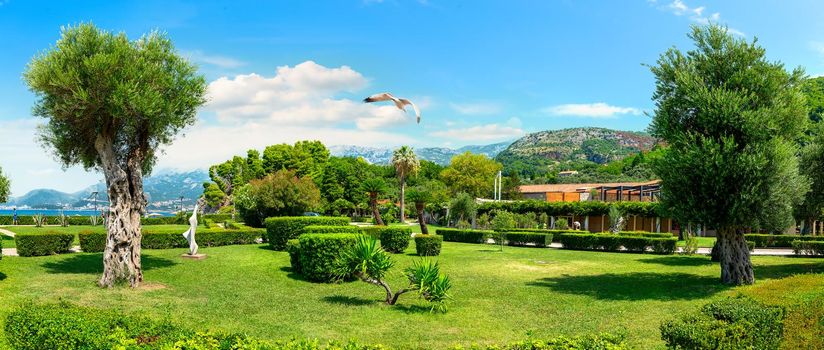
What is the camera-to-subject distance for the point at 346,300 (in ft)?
44.5

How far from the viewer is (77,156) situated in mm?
18234

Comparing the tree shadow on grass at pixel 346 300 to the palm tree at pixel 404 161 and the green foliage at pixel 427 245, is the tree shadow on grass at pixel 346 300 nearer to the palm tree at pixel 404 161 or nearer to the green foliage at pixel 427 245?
the green foliage at pixel 427 245

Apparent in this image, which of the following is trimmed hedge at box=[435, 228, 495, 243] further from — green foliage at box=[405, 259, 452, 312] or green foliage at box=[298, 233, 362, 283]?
green foliage at box=[405, 259, 452, 312]

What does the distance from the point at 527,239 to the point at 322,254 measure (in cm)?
2063

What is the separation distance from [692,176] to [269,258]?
1564 centimetres

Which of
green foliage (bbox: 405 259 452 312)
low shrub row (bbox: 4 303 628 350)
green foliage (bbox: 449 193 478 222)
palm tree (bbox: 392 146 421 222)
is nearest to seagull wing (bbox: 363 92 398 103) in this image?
green foliage (bbox: 405 259 452 312)

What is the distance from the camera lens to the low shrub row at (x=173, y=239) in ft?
73.1

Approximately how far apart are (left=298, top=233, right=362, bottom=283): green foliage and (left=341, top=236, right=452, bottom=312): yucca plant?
3.11 meters

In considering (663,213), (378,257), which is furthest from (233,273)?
(663,213)

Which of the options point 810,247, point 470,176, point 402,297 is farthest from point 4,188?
point 470,176

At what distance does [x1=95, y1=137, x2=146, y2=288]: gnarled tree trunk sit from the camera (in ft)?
49.9

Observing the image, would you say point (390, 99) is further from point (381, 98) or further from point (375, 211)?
point (375, 211)

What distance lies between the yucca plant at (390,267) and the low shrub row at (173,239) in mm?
14172

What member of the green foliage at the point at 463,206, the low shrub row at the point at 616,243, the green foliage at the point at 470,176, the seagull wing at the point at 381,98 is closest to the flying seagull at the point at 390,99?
the seagull wing at the point at 381,98
